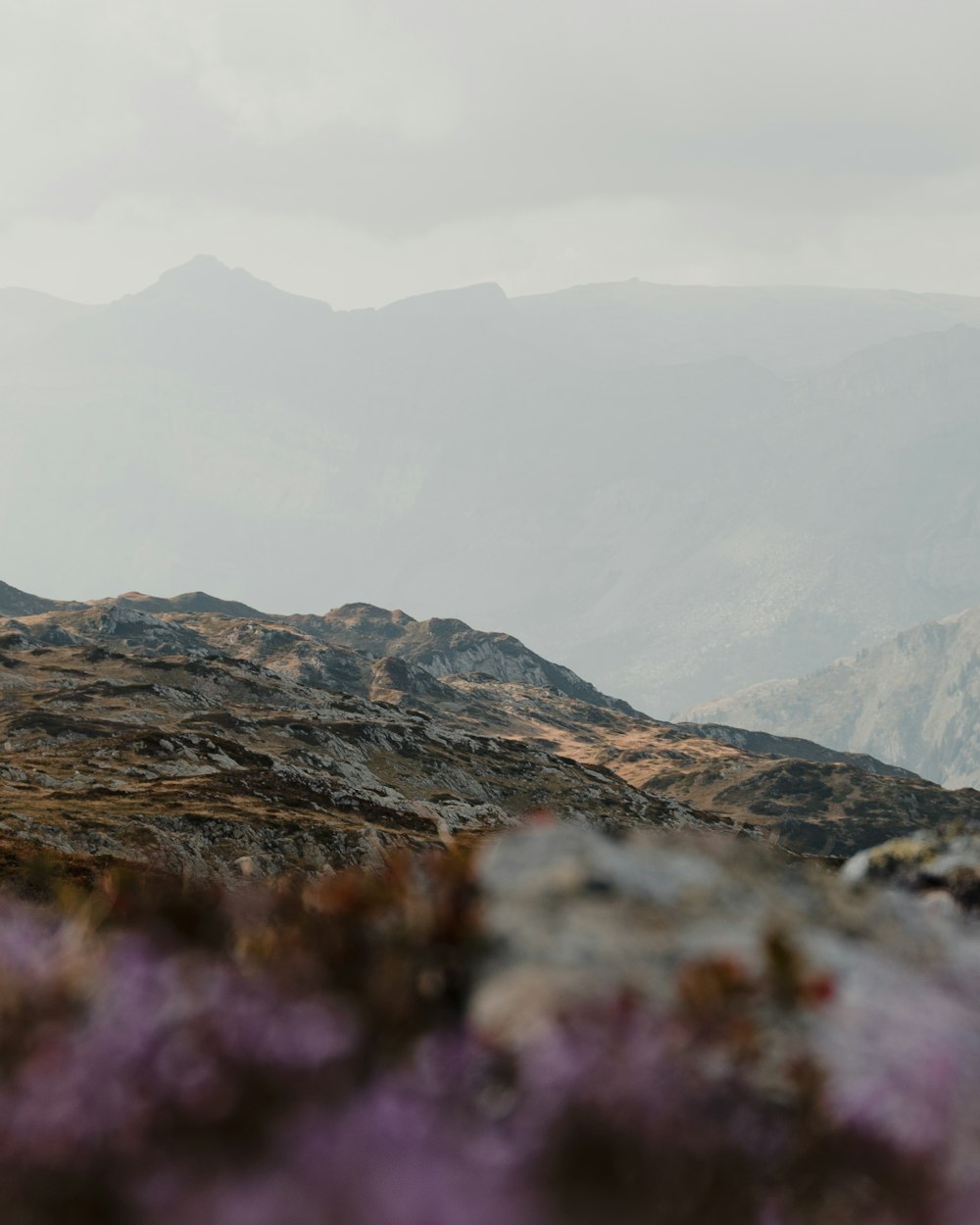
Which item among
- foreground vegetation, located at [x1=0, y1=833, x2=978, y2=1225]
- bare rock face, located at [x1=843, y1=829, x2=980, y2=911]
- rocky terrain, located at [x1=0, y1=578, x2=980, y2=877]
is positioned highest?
bare rock face, located at [x1=843, y1=829, x2=980, y2=911]

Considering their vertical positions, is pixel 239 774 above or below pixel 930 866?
below

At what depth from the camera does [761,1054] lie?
6.13 meters

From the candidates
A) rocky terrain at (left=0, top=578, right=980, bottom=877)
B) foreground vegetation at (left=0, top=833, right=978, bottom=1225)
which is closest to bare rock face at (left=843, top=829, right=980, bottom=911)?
foreground vegetation at (left=0, top=833, right=978, bottom=1225)

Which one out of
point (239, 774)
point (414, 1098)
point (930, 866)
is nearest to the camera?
point (414, 1098)

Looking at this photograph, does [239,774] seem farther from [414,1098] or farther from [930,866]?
[414,1098]

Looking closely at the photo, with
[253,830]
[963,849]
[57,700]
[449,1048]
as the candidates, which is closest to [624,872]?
[449,1048]

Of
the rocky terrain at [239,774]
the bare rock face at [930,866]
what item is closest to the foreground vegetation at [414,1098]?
the bare rock face at [930,866]

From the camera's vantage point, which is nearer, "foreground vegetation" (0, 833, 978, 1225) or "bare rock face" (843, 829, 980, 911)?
"foreground vegetation" (0, 833, 978, 1225)

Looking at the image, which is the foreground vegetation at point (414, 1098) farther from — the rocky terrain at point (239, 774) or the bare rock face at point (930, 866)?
the rocky terrain at point (239, 774)

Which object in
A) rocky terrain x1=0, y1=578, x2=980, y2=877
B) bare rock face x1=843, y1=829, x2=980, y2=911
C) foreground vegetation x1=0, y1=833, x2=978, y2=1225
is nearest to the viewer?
foreground vegetation x1=0, y1=833, x2=978, y2=1225

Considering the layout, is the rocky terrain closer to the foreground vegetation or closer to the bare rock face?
the bare rock face

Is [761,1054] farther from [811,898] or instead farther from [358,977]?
[811,898]

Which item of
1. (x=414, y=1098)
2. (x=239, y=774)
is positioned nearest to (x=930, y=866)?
(x=414, y=1098)

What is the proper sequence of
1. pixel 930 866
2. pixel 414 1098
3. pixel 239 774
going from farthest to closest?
pixel 239 774, pixel 930 866, pixel 414 1098
